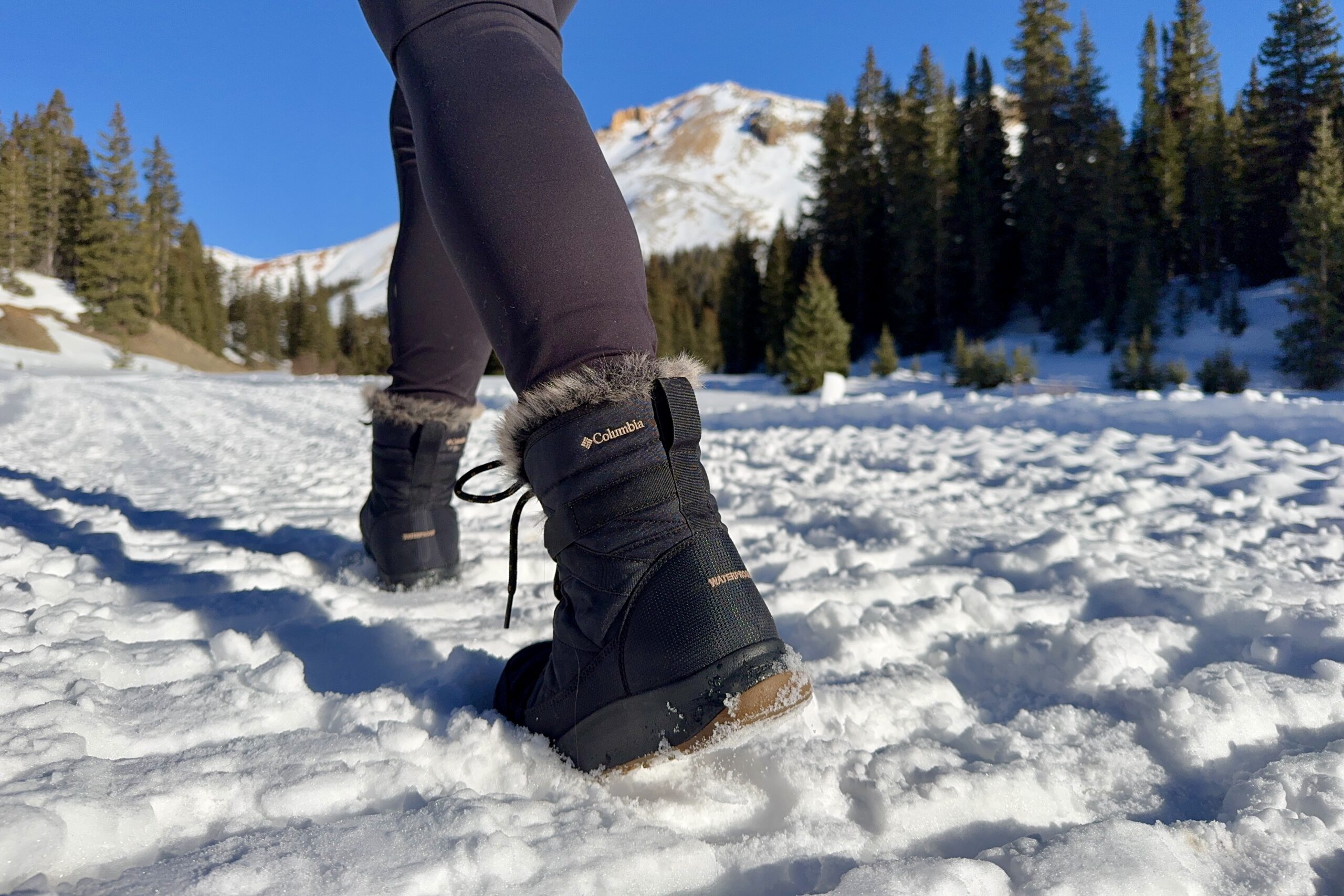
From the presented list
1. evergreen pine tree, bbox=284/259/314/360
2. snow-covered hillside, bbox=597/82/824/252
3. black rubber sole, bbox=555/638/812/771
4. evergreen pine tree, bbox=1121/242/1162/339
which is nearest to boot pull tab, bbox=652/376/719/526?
black rubber sole, bbox=555/638/812/771

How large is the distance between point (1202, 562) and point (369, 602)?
153 cm

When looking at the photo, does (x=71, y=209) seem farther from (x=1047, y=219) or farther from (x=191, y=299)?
(x=1047, y=219)

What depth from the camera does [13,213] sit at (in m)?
32.4

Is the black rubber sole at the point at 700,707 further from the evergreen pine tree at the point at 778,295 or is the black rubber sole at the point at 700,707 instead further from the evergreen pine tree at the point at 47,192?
the evergreen pine tree at the point at 47,192

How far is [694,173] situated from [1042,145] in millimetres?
86692

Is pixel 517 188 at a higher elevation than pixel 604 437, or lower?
higher

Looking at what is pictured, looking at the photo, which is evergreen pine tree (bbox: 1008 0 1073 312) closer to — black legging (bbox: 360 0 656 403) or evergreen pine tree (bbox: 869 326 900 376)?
evergreen pine tree (bbox: 869 326 900 376)

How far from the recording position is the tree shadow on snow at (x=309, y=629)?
834 millimetres

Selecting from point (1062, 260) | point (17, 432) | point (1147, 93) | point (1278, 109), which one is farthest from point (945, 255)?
point (17, 432)

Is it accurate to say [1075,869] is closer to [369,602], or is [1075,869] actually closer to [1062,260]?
[369,602]

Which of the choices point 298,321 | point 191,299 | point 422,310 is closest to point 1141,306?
point 422,310

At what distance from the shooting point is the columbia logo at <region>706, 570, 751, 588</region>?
0.63 metres

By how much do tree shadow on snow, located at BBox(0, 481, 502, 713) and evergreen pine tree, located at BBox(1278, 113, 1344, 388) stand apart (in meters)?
20.5

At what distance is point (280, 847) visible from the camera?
468mm
